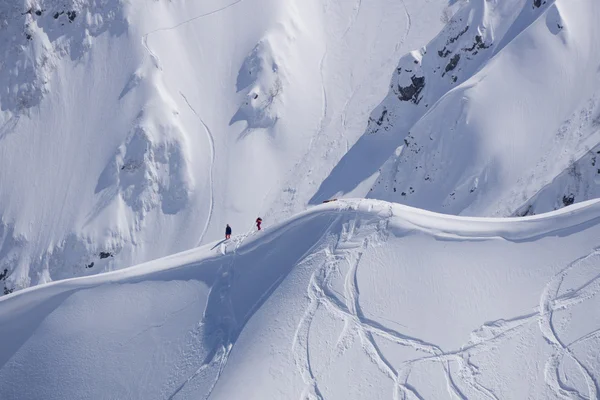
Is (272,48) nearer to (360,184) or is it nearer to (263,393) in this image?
(360,184)

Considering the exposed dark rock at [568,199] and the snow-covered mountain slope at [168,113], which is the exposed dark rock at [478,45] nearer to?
the snow-covered mountain slope at [168,113]

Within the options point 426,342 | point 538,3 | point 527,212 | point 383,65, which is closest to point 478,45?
point 538,3

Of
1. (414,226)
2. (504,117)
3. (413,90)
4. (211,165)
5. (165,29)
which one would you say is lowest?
(414,226)

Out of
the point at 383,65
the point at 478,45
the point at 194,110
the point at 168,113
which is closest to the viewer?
the point at 478,45

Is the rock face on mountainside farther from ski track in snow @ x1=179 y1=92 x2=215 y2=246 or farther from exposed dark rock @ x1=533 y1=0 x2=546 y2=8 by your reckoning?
exposed dark rock @ x1=533 y1=0 x2=546 y2=8

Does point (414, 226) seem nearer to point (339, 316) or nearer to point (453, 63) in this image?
point (339, 316)

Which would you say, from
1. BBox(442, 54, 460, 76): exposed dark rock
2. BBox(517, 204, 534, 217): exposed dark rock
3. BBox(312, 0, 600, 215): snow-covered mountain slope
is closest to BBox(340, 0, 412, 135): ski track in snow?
BBox(312, 0, 600, 215): snow-covered mountain slope

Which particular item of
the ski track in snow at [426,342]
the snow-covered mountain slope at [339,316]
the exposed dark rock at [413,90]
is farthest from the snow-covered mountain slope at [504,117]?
the ski track in snow at [426,342]
